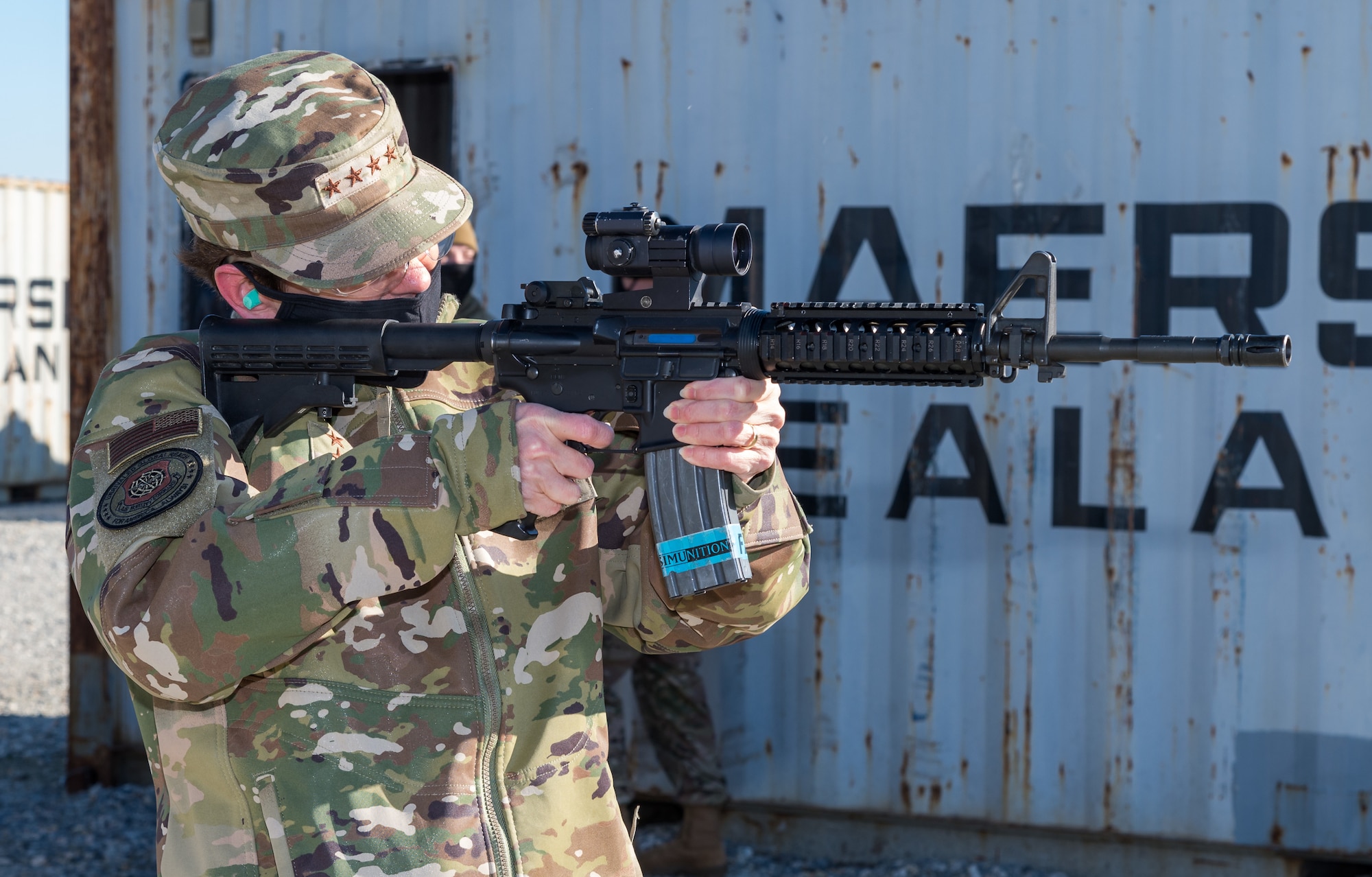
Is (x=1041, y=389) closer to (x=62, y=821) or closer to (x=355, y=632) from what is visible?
(x=355, y=632)

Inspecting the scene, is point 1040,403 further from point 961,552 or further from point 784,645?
point 784,645

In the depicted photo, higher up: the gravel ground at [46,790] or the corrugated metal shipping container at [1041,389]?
the corrugated metal shipping container at [1041,389]

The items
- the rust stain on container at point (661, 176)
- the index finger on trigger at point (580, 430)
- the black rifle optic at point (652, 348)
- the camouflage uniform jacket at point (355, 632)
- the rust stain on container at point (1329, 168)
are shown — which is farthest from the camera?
the rust stain on container at point (661, 176)

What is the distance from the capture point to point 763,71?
16.5 ft

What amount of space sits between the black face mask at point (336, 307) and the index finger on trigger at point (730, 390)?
0.51 m

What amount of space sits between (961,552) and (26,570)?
9.93m

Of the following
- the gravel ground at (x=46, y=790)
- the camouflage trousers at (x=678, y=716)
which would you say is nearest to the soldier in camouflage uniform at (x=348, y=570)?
the camouflage trousers at (x=678, y=716)

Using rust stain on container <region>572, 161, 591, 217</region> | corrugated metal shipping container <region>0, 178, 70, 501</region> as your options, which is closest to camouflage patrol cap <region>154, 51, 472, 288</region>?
rust stain on container <region>572, 161, 591, 217</region>

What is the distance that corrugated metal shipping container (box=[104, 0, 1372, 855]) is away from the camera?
455 cm

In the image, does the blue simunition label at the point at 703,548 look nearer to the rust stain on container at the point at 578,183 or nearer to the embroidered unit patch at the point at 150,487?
the embroidered unit patch at the point at 150,487

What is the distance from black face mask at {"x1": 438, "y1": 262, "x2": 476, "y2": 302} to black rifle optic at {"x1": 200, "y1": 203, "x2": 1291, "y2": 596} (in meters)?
3.08

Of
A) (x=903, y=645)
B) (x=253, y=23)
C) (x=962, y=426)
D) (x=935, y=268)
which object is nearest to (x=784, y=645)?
(x=903, y=645)

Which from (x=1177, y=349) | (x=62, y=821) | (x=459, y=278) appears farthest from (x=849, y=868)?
(x=1177, y=349)

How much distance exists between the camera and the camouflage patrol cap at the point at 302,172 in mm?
1923
